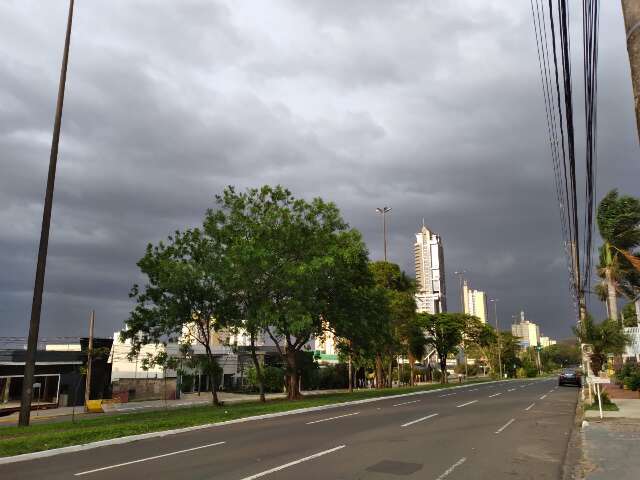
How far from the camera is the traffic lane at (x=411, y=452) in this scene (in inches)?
385

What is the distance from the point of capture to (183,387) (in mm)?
49781

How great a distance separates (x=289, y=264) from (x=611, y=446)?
20.1 metres

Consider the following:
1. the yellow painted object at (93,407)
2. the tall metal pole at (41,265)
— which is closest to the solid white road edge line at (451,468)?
the tall metal pole at (41,265)

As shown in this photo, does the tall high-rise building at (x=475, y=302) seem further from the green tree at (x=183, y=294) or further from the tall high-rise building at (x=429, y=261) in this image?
the green tree at (x=183, y=294)

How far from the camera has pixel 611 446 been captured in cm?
1239

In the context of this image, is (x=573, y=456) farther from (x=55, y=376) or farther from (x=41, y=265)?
(x=55, y=376)

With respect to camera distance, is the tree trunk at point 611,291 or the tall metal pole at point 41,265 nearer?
the tall metal pole at point 41,265

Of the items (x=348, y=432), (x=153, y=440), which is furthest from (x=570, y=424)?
(x=153, y=440)

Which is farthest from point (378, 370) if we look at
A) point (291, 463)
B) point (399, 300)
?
point (291, 463)

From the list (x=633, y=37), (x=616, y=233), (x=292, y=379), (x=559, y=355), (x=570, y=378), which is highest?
(x=616, y=233)

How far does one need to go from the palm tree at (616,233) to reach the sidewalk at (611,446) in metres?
22.1

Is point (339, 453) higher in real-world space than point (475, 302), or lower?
lower

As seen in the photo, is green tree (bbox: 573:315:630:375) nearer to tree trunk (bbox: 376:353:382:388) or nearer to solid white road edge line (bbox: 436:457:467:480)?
solid white road edge line (bbox: 436:457:467:480)

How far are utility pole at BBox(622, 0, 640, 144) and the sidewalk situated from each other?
7686mm
